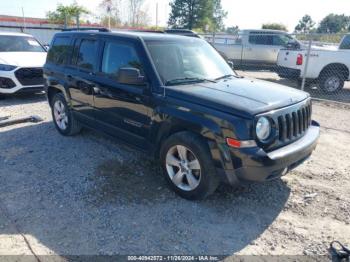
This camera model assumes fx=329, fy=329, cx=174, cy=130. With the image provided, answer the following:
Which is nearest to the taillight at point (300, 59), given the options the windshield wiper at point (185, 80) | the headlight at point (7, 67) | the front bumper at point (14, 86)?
the windshield wiper at point (185, 80)

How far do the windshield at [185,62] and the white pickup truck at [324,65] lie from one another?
6.65m

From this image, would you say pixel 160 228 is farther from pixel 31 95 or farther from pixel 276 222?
pixel 31 95

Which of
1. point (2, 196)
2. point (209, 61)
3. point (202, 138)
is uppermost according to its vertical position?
point (209, 61)

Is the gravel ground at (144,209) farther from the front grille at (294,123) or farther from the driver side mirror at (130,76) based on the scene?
the driver side mirror at (130,76)

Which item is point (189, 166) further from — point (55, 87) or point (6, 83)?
point (6, 83)

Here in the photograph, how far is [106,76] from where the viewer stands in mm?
4738

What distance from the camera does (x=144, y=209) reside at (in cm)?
376

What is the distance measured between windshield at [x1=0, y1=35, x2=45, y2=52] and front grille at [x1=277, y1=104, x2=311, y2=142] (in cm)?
869

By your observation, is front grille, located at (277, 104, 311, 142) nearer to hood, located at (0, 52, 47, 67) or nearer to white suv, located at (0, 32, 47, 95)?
white suv, located at (0, 32, 47, 95)

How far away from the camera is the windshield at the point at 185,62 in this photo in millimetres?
4184

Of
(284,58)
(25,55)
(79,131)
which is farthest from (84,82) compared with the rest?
(284,58)

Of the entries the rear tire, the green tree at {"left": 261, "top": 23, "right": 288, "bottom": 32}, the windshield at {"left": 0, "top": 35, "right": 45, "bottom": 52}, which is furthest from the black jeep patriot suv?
the green tree at {"left": 261, "top": 23, "right": 288, "bottom": 32}

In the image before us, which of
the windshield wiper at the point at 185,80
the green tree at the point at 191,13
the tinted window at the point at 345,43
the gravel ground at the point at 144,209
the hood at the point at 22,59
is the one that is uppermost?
the green tree at the point at 191,13

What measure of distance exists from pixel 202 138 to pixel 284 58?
8763mm
